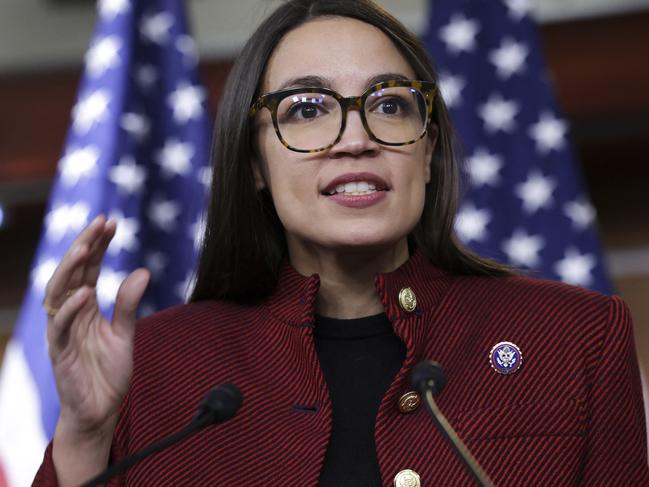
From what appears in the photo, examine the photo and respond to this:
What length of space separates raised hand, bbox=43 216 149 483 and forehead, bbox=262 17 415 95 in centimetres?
50

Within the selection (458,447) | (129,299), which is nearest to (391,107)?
(129,299)

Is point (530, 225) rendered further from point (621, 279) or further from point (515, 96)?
point (621, 279)

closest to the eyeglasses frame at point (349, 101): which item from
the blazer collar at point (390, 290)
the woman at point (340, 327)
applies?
the woman at point (340, 327)

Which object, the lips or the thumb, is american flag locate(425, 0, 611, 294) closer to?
the lips

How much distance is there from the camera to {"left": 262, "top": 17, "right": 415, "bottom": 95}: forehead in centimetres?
156

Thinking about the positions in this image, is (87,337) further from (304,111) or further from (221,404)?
(304,111)

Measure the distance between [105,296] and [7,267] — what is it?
2015 mm

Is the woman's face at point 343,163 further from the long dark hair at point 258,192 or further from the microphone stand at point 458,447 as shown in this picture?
the microphone stand at point 458,447

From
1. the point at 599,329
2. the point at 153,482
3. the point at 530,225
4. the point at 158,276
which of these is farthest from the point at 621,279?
the point at 153,482

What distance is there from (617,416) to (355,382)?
1.20 feet

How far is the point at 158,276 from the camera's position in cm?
247

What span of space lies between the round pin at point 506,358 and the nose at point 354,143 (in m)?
0.33

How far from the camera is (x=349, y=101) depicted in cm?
151

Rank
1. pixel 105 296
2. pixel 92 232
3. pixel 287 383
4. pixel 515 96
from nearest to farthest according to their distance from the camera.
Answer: pixel 92 232 → pixel 287 383 → pixel 105 296 → pixel 515 96
